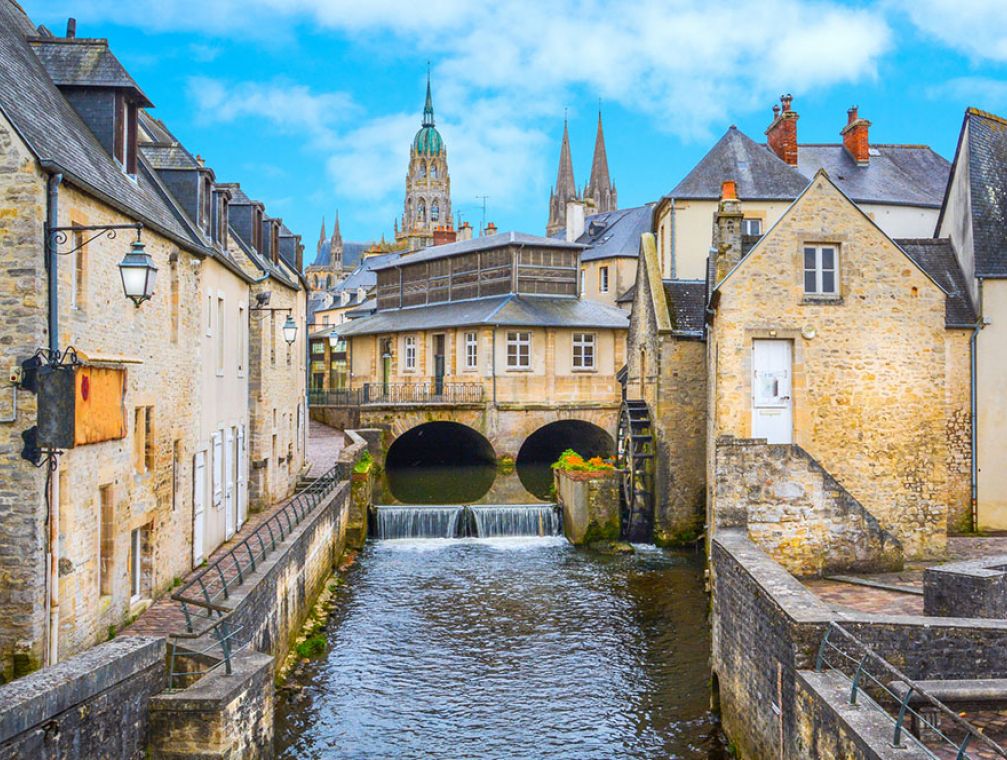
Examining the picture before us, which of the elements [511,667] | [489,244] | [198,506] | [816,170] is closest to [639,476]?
[511,667]

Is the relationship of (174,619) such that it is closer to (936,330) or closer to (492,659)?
(492,659)

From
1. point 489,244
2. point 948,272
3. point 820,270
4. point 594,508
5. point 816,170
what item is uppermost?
point 816,170

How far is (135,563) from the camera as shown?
11703 mm

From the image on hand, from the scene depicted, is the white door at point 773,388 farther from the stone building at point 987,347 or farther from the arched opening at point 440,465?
the arched opening at point 440,465

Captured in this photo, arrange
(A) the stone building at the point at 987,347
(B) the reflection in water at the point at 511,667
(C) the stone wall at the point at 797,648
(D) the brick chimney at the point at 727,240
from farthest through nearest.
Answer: (A) the stone building at the point at 987,347 → (D) the brick chimney at the point at 727,240 → (B) the reflection in water at the point at 511,667 → (C) the stone wall at the point at 797,648

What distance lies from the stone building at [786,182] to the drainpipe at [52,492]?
67.2 ft

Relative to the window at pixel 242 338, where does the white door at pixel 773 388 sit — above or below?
below

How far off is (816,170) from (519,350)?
12.0m

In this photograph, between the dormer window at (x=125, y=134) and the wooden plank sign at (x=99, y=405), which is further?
the dormer window at (x=125, y=134)

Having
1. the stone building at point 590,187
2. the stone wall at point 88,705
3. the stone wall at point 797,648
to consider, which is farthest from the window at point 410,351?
the stone building at point 590,187

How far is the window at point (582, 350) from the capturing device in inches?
1352

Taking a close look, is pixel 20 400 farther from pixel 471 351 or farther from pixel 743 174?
pixel 471 351

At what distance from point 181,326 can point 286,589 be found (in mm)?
4051

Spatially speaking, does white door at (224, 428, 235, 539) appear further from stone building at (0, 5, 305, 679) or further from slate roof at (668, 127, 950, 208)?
slate roof at (668, 127, 950, 208)
